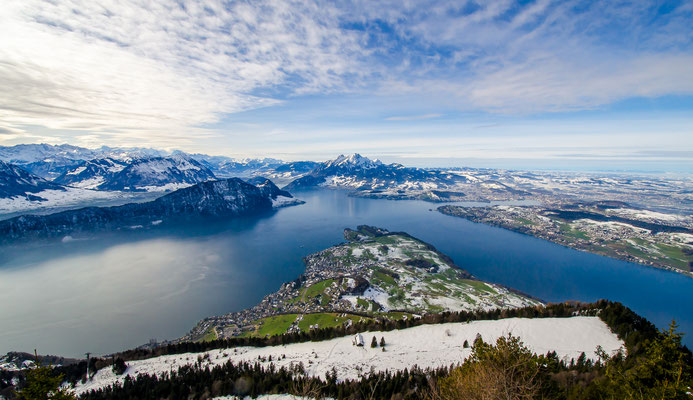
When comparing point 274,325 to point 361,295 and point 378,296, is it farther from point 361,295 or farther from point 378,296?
point 378,296

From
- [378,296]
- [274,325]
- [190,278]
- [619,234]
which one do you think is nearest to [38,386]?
[274,325]

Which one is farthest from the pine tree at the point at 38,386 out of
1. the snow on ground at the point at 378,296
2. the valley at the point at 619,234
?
the valley at the point at 619,234

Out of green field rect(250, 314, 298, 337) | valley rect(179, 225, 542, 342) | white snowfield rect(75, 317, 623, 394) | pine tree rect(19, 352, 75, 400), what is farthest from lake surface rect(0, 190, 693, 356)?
pine tree rect(19, 352, 75, 400)

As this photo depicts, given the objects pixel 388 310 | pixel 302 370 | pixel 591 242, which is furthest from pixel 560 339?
pixel 591 242

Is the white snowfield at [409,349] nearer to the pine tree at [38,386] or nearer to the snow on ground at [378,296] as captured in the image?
the pine tree at [38,386]

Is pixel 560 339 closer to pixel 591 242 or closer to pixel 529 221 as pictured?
pixel 591 242
